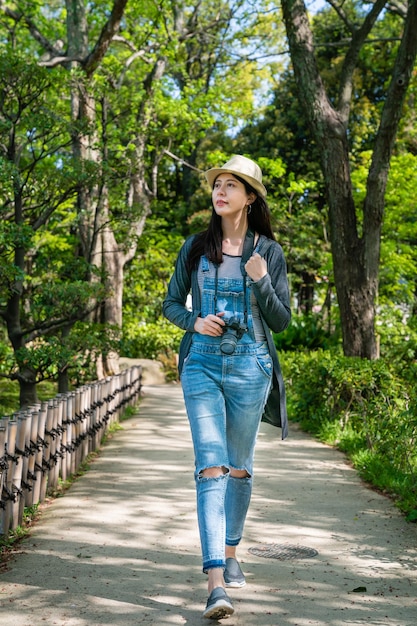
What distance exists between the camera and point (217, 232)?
4.27m

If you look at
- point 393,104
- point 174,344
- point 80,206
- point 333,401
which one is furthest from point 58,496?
point 174,344

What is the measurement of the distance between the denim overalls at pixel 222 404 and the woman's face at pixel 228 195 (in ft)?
0.85

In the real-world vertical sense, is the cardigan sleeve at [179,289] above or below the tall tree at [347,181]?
below

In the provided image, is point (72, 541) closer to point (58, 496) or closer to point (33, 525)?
point (33, 525)

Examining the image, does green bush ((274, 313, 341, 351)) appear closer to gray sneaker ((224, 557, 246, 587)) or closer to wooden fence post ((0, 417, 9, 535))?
wooden fence post ((0, 417, 9, 535))

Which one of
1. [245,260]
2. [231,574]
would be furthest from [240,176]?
[231,574]

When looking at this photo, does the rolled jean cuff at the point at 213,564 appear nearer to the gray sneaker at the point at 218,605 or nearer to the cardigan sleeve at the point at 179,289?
the gray sneaker at the point at 218,605

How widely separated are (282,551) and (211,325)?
1931 mm

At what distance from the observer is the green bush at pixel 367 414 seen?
7.23 m

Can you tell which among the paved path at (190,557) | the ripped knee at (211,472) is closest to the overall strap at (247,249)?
the ripped knee at (211,472)

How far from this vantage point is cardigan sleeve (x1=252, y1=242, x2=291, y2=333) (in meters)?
4.02

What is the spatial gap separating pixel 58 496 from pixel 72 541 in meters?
1.57

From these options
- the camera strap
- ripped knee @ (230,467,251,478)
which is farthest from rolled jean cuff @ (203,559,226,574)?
the camera strap

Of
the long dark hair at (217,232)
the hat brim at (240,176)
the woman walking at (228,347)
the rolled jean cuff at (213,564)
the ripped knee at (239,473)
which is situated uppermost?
the hat brim at (240,176)
